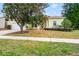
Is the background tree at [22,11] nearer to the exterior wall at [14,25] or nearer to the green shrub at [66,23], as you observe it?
the exterior wall at [14,25]

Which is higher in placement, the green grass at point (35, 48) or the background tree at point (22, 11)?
the background tree at point (22, 11)

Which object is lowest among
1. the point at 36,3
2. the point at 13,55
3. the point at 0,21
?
the point at 13,55

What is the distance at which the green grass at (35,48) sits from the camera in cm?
452

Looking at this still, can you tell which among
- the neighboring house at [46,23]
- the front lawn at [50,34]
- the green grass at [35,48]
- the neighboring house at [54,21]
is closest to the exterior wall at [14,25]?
the neighboring house at [46,23]

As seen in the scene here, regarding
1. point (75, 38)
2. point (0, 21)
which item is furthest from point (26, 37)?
point (75, 38)

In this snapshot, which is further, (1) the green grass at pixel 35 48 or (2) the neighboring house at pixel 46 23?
(2) the neighboring house at pixel 46 23

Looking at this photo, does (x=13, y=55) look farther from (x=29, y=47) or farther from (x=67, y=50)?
(x=67, y=50)

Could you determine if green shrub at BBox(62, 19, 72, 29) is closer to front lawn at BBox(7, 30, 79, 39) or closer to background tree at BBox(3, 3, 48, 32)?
front lawn at BBox(7, 30, 79, 39)

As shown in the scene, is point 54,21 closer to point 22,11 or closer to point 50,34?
point 50,34

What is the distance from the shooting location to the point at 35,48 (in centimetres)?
457

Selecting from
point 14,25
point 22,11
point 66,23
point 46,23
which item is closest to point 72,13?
point 66,23

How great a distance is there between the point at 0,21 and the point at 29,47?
2.17ft

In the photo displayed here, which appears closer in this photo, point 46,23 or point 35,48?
point 35,48

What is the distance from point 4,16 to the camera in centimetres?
470
